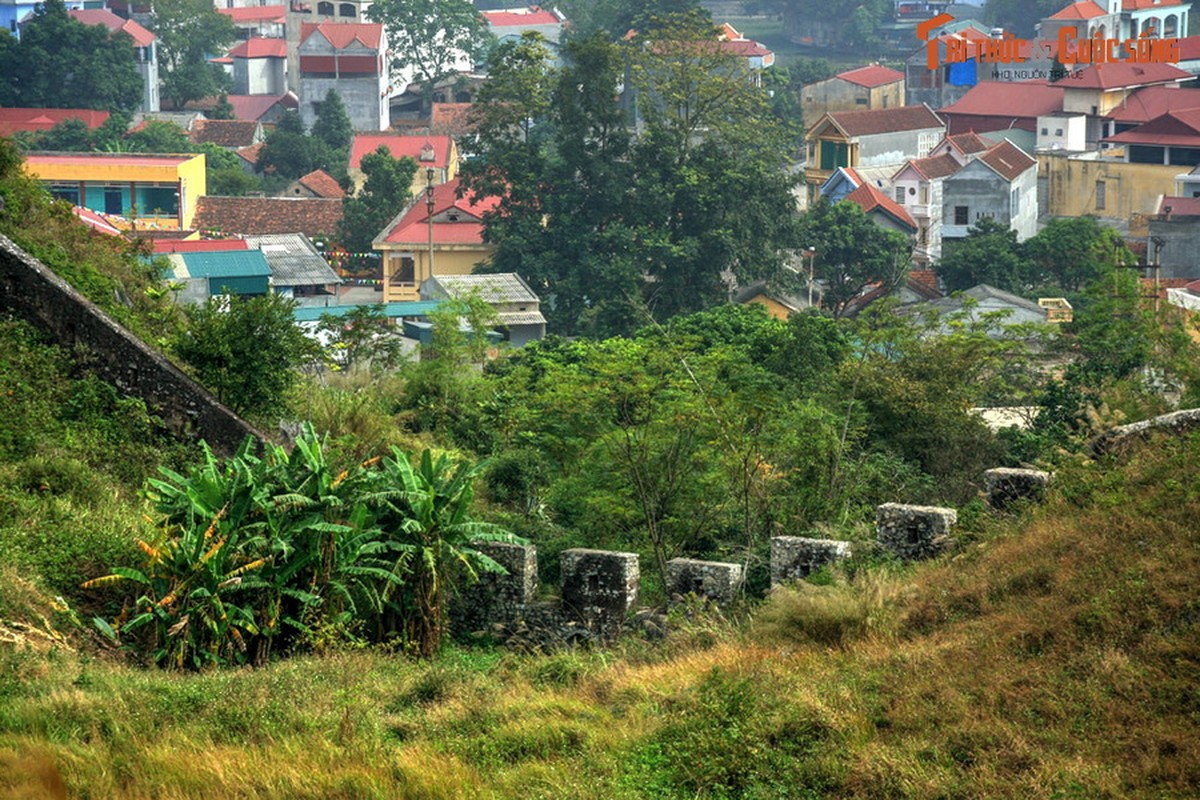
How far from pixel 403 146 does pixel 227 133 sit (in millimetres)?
10655

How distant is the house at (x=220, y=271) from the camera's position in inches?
1453

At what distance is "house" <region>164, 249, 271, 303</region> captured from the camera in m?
36.9

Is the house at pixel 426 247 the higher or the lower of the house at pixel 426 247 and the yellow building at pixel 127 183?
the lower

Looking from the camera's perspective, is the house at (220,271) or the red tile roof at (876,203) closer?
the house at (220,271)

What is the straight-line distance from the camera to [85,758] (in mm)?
8672

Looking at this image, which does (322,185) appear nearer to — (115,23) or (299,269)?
(299,269)

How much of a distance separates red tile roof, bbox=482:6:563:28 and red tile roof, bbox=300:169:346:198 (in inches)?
1274

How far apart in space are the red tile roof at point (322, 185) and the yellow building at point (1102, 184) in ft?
80.5

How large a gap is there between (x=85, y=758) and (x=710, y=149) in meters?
37.8

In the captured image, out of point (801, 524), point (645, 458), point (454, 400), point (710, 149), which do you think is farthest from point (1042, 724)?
point (710, 149)

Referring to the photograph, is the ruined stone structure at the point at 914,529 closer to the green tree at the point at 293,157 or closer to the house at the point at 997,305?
the house at the point at 997,305

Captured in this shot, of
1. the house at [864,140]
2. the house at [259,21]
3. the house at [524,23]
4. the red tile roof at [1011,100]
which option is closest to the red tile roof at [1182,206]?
the house at [864,140]

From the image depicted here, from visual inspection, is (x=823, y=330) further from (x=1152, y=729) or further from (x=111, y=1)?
Result: (x=111, y=1)

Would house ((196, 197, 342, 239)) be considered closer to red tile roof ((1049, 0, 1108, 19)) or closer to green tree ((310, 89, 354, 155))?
green tree ((310, 89, 354, 155))
